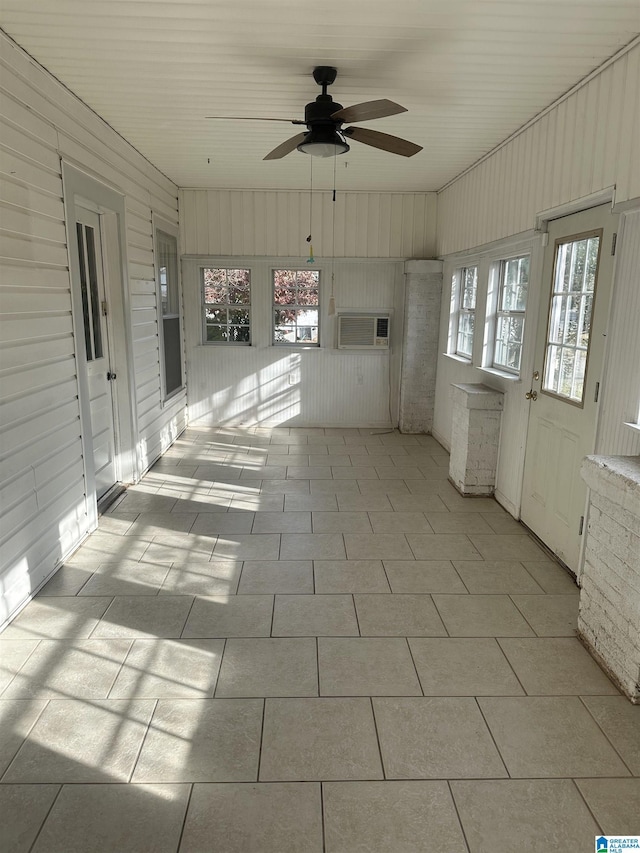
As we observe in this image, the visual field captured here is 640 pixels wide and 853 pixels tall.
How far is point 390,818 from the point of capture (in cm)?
182

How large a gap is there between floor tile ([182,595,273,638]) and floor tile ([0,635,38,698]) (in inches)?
28.3

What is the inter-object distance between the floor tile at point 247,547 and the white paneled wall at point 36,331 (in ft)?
3.17

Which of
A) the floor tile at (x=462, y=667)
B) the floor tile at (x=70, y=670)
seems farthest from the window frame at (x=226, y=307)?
the floor tile at (x=462, y=667)

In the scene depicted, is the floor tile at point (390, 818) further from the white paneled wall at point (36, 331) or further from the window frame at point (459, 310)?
the window frame at point (459, 310)

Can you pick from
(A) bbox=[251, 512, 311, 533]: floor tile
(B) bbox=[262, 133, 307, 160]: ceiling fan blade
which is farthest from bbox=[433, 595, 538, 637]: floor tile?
(B) bbox=[262, 133, 307, 160]: ceiling fan blade

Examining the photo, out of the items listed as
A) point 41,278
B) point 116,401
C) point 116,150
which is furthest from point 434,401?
point 41,278

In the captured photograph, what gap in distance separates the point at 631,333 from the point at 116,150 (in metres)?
4.04

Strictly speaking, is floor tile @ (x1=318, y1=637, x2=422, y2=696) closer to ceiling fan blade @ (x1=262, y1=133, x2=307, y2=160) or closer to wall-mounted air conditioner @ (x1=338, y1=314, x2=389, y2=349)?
ceiling fan blade @ (x1=262, y1=133, x2=307, y2=160)

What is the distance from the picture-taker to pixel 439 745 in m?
2.12

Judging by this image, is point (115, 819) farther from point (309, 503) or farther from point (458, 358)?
point (458, 358)

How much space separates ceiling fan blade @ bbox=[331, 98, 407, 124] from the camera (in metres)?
2.84

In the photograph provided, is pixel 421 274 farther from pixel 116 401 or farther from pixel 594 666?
pixel 594 666

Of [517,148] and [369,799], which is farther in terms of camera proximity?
[517,148]

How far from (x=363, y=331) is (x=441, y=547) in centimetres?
382
